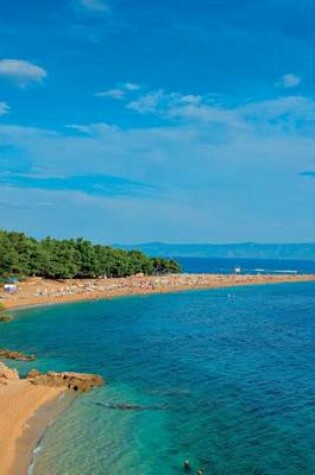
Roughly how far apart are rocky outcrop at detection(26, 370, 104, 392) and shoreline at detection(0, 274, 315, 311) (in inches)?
1602

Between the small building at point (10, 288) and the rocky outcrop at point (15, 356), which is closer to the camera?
the rocky outcrop at point (15, 356)

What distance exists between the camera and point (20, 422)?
28.0 meters

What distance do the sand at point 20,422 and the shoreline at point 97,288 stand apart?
42.6m

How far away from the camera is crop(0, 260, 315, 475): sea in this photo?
23.8 meters

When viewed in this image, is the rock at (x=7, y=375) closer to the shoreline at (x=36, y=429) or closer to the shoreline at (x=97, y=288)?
the shoreline at (x=36, y=429)

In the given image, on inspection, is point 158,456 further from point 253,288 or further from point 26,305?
point 253,288

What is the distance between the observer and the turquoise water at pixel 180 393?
23812 millimetres

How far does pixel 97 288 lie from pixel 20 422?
227ft

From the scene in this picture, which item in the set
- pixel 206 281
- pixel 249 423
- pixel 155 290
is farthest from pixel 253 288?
pixel 249 423

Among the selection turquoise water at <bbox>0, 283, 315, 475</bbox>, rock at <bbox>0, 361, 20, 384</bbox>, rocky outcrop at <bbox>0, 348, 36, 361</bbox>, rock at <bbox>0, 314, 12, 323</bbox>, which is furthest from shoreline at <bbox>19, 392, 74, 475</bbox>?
rock at <bbox>0, 314, 12, 323</bbox>

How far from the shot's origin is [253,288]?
123750mm

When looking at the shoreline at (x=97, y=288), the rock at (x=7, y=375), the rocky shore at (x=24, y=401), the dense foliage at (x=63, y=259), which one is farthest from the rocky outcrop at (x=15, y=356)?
the dense foliage at (x=63, y=259)

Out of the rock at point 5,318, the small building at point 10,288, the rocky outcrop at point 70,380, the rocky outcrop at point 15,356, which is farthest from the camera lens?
the small building at point 10,288

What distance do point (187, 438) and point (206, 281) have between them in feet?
331
